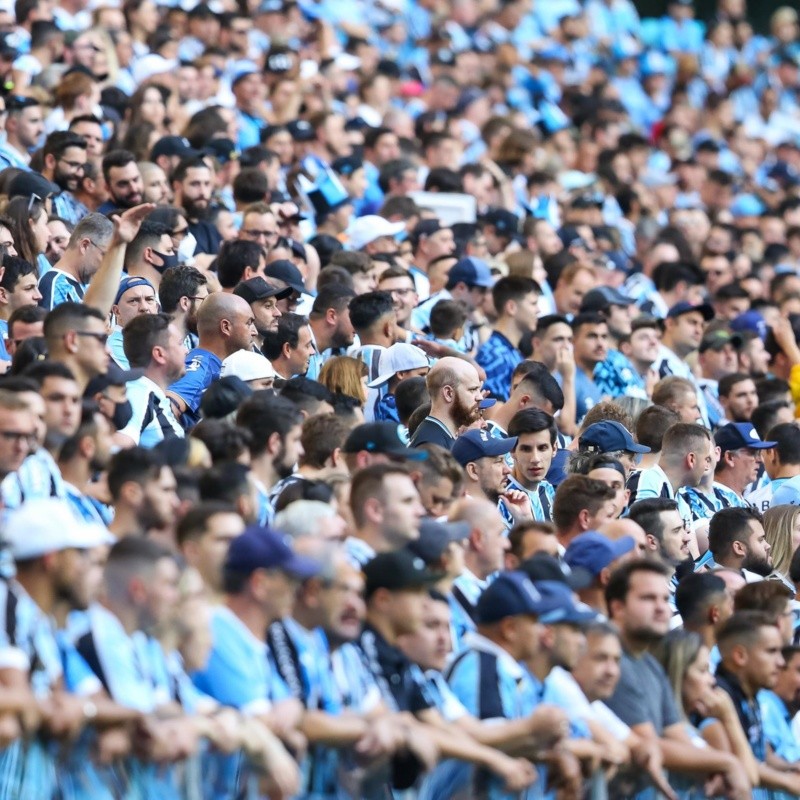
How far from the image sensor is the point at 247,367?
959cm

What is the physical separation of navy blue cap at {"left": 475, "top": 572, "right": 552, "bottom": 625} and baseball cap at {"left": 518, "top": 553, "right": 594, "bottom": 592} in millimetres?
121

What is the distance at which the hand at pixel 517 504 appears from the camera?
9.47m

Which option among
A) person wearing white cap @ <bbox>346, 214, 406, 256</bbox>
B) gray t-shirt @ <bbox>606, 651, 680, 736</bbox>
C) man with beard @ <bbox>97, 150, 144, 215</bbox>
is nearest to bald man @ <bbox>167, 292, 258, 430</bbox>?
man with beard @ <bbox>97, 150, 144, 215</bbox>

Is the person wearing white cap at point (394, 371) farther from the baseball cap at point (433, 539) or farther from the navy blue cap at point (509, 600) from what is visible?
the navy blue cap at point (509, 600)

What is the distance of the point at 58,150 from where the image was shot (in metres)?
12.0

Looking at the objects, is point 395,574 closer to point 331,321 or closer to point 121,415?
point 121,415

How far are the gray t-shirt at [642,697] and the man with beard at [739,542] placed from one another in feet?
6.23

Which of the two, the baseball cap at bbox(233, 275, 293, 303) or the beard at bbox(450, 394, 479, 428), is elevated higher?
the beard at bbox(450, 394, 479, 428)

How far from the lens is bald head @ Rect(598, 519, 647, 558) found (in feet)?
27.3

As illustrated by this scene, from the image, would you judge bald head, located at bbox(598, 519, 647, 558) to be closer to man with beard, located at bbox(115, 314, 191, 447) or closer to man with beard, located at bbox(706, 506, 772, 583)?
man with beard, located at bbox(706, 506, 772, 583)

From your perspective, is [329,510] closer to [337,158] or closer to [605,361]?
[605,361]

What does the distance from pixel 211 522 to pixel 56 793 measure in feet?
3.38

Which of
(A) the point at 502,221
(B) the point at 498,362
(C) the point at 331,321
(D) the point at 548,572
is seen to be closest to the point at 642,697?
(D) the point at 548,572

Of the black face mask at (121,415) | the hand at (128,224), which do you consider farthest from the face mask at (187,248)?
the black face mask at (121,415)
